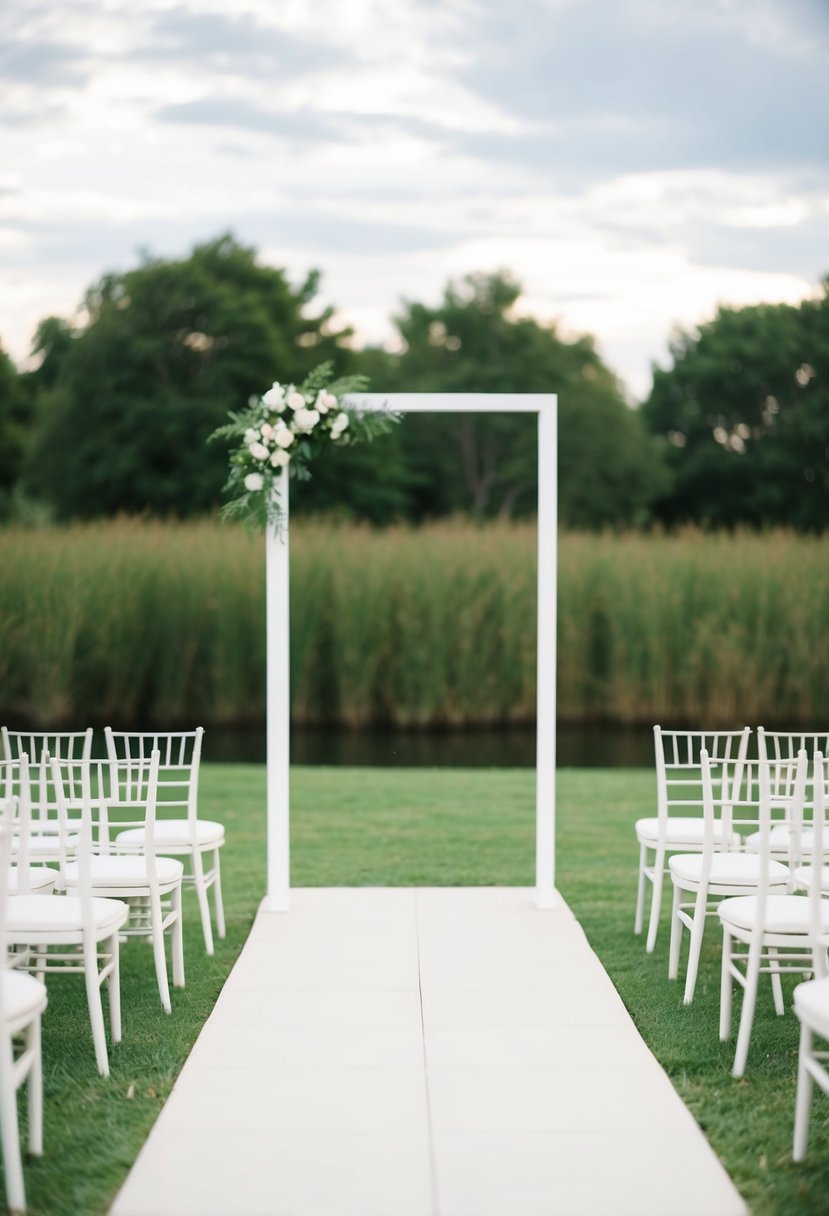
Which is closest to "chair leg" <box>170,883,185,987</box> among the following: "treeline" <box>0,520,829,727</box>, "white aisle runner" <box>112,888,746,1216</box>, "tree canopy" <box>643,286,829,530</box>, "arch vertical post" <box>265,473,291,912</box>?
"white aisle runner" <box>112,888,746,1216</box>

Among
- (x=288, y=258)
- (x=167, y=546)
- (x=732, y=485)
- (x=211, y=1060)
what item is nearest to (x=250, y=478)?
(x=211, y=1060)

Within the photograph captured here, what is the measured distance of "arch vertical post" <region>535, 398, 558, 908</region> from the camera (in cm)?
508

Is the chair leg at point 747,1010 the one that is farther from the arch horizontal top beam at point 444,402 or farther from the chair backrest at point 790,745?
the arch horizontal top beam at point 444,402

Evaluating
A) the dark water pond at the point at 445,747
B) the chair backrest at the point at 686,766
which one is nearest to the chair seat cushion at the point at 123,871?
the chair backrest at the point at 686,766

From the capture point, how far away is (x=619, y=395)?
28766mm

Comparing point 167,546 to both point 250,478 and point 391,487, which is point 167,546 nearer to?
point 250,478

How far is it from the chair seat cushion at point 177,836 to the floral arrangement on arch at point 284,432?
1.19 m

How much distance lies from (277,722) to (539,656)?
107cm

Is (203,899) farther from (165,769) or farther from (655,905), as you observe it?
(655,905)

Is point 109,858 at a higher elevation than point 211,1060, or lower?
higher

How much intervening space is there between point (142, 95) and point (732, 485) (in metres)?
15.0

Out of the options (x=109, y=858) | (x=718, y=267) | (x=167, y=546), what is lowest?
(x=109, y=858)

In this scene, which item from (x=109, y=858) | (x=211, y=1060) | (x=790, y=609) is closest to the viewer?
(x=211, y=1060)

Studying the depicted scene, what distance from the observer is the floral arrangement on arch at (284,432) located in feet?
16.2
